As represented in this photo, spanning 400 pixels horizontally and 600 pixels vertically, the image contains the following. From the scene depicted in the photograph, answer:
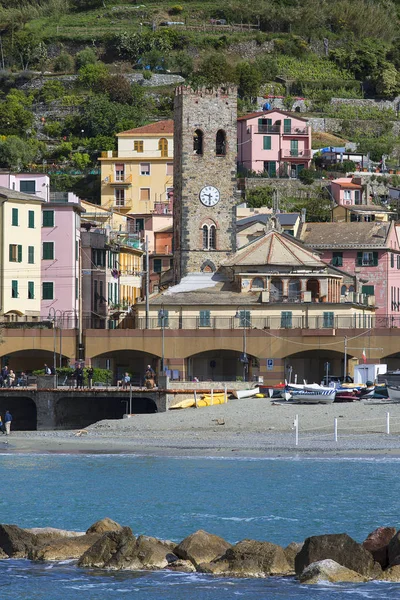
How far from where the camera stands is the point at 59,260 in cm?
10194

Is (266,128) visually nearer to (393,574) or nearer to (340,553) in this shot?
(340,553)

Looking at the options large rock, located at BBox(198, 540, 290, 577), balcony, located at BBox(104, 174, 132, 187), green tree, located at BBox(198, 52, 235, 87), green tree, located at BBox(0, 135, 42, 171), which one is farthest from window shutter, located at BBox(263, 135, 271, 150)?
large rock, located at BBox(198, 540, 290, 577)

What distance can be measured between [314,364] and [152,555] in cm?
5069

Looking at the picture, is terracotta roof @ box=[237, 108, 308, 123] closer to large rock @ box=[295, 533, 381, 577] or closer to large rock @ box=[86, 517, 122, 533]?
large rock @ box=[86, 517, 122, 533]

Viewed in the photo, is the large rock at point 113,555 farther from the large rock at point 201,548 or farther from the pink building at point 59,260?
the pink building at point 59,260

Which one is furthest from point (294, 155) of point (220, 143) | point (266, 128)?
point (220, 143)

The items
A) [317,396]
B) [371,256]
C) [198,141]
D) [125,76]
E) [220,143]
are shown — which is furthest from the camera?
[125,76]

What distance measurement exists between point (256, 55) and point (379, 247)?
82850mm

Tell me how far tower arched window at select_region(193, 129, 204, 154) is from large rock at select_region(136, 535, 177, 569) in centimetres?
6639

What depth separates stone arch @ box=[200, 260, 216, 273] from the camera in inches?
4237

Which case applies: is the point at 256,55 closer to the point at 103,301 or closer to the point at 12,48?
the point at 12,48

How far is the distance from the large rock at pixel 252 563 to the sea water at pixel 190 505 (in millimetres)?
423

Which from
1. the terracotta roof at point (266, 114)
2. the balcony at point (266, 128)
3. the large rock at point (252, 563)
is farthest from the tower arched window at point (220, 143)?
the large rock at point (252, 563)

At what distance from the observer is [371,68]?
18875 centimetres
